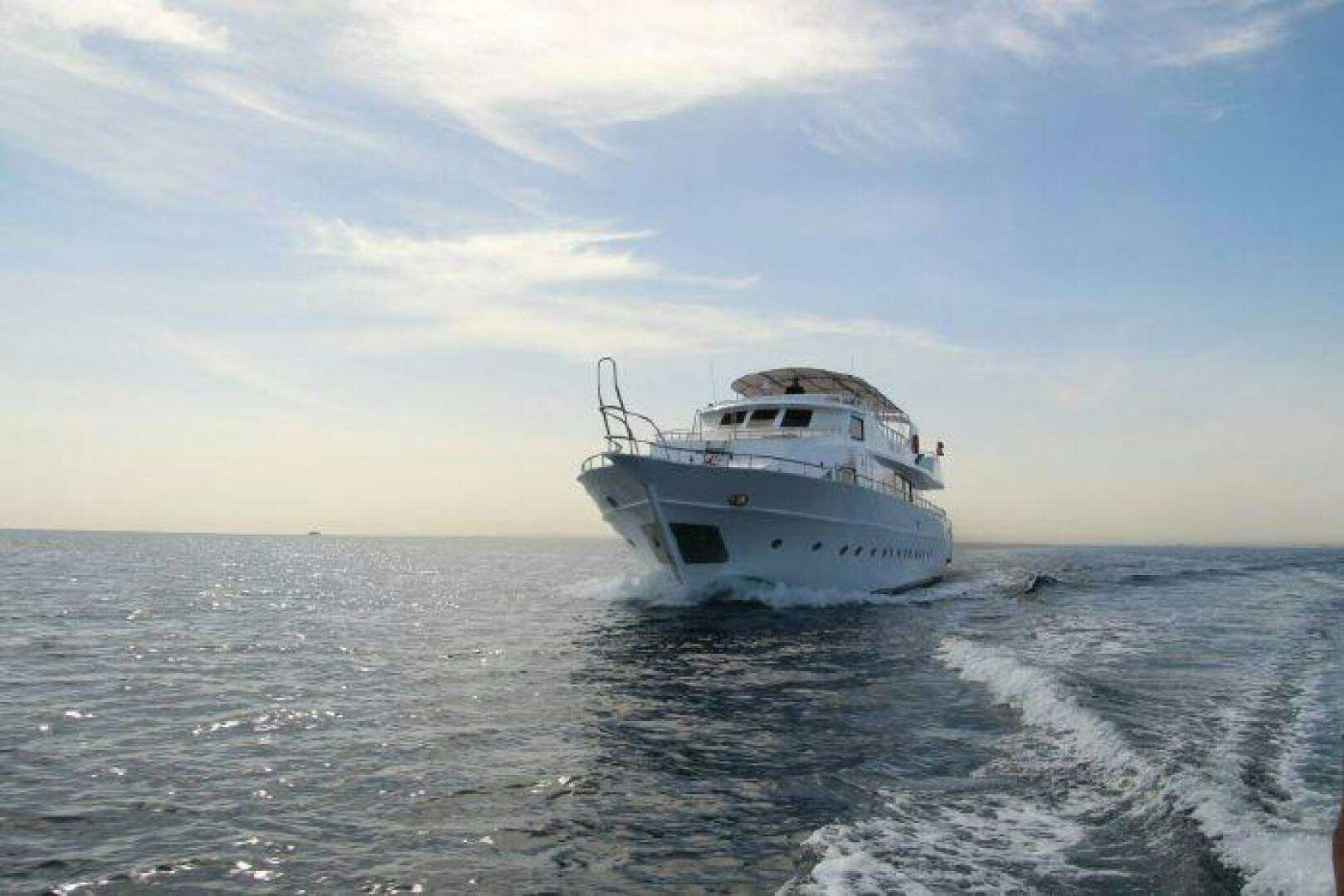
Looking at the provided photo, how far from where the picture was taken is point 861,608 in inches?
1010

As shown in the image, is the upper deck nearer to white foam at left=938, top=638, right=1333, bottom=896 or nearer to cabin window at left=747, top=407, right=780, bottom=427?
cabin window at left=747, top=407, right=780, bottom=427

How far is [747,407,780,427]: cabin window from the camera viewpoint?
3003cm

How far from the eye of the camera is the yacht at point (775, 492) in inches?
898

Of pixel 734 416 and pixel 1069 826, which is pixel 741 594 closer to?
pixel 734 416

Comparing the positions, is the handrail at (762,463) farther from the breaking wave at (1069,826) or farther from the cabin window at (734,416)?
the breaking wave at (1069,826)

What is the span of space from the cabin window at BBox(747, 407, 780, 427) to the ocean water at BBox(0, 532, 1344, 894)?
1098 centimetres

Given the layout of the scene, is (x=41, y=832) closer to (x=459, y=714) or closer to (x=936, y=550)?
(x=459, y=714)

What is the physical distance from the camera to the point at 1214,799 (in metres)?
7.56

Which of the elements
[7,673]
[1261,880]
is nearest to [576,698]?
[1261,880]

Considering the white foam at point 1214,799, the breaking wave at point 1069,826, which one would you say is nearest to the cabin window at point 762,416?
the white foam at point 1214,799

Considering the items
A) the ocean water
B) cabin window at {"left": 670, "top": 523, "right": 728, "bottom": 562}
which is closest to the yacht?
cabin window at {"left": 670, "top": 523, "right": 728, "bottom": 562}

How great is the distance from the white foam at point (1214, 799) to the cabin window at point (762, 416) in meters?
17.8

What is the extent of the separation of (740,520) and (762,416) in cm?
801

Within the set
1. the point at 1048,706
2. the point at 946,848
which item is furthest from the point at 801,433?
the point at 946,848
